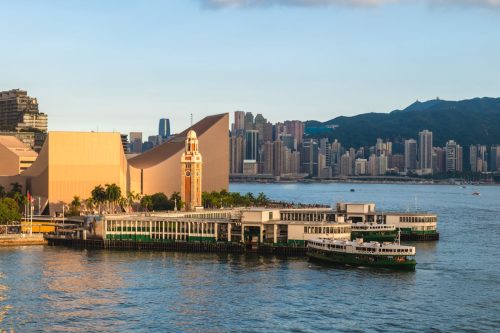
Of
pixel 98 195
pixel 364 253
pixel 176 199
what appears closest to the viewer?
pixel 364 253

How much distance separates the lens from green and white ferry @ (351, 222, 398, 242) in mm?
78188

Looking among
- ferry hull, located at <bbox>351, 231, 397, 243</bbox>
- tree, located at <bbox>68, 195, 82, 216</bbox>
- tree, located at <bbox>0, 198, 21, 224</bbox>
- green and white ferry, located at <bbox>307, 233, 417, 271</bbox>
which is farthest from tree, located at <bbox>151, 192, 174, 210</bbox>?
green and white ferry, located at <bbox>307, 233, 417, 271</bbox>

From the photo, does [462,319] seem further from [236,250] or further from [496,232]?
[496,232]

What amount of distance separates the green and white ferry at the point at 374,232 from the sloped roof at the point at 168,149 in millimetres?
40170

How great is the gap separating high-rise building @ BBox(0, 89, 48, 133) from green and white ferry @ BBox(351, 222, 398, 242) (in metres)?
113

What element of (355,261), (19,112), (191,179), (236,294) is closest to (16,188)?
(191,179)

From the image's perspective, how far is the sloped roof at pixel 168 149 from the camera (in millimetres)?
113938

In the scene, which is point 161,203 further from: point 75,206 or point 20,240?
point 20,240

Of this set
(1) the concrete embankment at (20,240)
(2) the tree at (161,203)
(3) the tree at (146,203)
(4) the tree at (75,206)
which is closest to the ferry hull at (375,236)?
(1) the concrete embankment at (20,240)

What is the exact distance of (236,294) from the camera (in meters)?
48.3

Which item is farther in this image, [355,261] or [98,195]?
[98,195]

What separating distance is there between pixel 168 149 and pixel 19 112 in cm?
8175

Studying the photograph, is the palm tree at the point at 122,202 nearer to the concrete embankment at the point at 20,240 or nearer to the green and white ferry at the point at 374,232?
the concrete embankment at the point at 20,240

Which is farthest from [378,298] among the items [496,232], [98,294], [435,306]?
[496,232]
